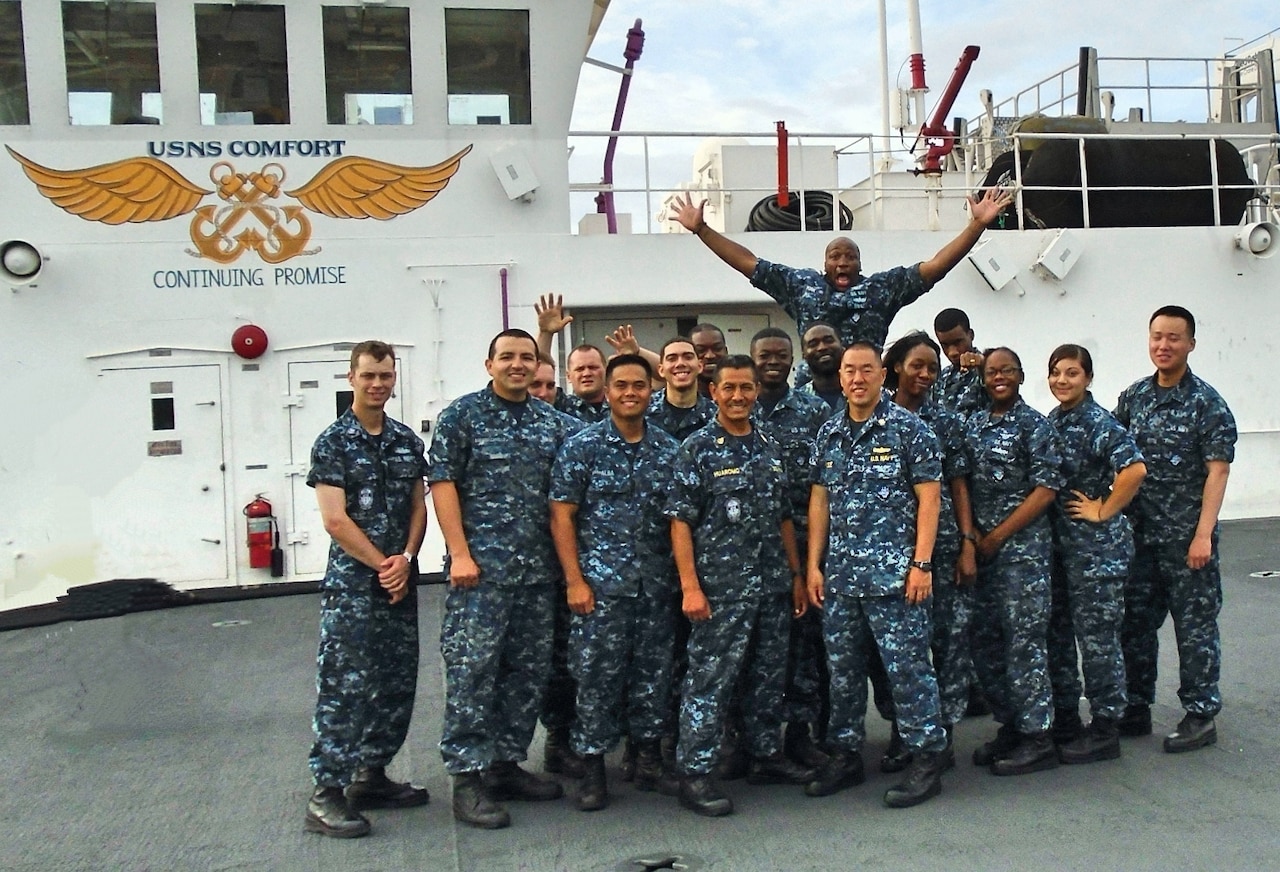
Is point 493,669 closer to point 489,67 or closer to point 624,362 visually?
point 624,362

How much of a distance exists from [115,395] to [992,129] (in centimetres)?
871

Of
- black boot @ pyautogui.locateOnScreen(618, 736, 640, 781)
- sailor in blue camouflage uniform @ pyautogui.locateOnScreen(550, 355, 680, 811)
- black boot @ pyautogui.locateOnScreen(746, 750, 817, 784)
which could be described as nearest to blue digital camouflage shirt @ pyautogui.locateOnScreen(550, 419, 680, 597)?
sailor in blue camouflage uniform @ pyautogui.locateOnScreen(550, 355, 680, 811)

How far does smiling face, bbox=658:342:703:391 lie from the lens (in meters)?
4.12

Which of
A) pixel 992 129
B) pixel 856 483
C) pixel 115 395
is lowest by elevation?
pixel 856 483

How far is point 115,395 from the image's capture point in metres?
8.35

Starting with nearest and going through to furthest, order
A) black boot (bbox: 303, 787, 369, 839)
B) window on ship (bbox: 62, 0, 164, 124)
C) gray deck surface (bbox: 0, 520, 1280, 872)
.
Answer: gray deck surface (bbox: 0, 520, 1280, 872) → black boot (bbox: 303, 787, 369, 839) → window on ship (bbox: 62, 0, 164, 124)

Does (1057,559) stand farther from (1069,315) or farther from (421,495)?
(1069,315)

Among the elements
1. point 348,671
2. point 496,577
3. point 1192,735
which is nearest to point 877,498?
point 496,577

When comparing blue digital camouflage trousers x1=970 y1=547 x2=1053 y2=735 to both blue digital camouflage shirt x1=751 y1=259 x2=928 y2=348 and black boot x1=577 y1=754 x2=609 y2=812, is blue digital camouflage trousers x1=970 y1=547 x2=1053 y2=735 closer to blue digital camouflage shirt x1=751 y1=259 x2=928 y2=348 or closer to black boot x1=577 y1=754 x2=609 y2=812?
blue digital camouflage shirt x1=751 y1=259 x2=928 y2=348

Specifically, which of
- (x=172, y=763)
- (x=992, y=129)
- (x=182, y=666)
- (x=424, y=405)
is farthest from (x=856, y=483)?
(x=992, y=129)

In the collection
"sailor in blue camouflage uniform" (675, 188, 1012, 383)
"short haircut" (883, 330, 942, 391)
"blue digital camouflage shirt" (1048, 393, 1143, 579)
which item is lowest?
"blue digital camouflage shirt" (1048, 393, 1143, 579)

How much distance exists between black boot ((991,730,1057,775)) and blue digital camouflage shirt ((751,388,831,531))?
1126 millimetres

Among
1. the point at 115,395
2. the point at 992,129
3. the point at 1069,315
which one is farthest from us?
the point at 992,129

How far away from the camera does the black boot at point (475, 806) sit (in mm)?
3742
